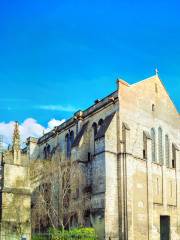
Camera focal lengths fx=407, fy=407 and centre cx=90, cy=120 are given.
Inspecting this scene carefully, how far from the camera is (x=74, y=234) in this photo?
103 feet

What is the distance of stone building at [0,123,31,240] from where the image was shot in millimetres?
27147

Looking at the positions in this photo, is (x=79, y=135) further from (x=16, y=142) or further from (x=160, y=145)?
(x=16, y=142)

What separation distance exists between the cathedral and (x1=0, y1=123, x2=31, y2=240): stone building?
72 mm

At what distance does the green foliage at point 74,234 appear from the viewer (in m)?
30.8

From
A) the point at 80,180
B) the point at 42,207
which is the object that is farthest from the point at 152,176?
the point at 42,207

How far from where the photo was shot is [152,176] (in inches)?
1507

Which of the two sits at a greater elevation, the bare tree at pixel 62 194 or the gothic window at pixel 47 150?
the gothic window at pixel 47 150

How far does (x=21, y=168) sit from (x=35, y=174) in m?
11.6

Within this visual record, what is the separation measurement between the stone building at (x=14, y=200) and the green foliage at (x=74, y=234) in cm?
351

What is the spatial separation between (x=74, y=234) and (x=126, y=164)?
7728mm

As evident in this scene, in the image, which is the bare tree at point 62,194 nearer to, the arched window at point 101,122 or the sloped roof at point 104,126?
the sloped roof at point 104,126

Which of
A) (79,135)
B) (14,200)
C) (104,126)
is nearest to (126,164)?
(104,126)

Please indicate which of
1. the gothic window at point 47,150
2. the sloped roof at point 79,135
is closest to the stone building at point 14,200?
the sloped roof at point 79,135

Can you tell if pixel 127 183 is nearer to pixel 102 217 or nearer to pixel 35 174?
pixel 102 217
